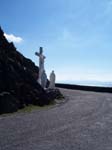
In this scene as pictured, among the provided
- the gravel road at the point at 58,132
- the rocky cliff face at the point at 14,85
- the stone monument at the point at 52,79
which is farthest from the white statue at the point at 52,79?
the gravel road at the point at 58,132

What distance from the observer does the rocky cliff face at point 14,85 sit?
1616 cm

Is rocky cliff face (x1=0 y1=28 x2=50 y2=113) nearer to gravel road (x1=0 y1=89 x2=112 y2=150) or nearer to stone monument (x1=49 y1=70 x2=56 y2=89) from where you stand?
gravel road (x1=0 y1=89 x2=112 y2=150)

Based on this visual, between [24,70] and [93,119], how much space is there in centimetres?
890

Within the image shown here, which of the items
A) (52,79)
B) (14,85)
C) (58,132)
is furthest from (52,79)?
(58,132)

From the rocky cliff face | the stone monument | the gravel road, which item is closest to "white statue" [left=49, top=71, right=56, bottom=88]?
the stone monument

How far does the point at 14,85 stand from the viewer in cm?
1841

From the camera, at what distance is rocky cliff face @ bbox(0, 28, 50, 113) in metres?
16.2

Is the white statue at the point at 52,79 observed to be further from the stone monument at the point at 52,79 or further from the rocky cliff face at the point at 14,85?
the rocky cliff face at the point at 14,85

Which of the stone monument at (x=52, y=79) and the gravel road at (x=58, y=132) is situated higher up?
the stone monument at (x=52, y=79)

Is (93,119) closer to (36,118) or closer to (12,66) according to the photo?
(36,118)

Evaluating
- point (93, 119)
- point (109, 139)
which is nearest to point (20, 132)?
point (109, 139)

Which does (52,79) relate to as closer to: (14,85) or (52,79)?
(52,79)

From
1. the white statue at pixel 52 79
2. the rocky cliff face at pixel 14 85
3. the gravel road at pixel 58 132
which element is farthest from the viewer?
the white statue at pixel 52 79

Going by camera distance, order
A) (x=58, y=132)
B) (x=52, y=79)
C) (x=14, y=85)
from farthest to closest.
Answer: (x=52, y=79)
(x=14, y=85)
(x=58, y=132)
